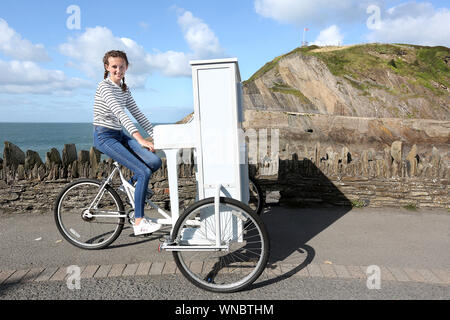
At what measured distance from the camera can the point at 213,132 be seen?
3.24m

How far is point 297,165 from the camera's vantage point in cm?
565

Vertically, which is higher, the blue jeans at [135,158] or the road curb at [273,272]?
the blue jeans at [135,158]

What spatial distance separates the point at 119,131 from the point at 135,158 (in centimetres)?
43

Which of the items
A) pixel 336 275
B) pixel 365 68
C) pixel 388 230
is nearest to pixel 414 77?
pixel 365 68

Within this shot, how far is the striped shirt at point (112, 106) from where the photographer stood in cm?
355

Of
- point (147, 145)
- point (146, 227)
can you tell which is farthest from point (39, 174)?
point (147, 145)

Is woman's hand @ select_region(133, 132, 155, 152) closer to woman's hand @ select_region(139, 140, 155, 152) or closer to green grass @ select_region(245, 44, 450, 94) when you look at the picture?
woman's hand @ select_region(139, 140, 155, 152)

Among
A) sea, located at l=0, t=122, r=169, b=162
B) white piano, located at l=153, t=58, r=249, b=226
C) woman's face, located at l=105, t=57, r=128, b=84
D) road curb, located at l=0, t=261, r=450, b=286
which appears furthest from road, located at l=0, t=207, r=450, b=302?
sea, located at l=0, t=122, r=169, b=162

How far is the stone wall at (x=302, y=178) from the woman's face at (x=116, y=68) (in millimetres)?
2001

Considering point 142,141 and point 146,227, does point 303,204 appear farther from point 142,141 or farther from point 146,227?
point 142,141

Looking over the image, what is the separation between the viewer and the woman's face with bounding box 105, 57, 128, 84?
12.1ft

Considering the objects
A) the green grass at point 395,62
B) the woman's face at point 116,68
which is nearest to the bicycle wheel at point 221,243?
the woman's face at point 116,68

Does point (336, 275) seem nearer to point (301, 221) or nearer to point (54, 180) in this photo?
point (301, 221)

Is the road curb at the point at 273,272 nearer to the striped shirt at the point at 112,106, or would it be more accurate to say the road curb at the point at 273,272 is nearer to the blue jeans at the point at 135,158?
the blue jeans at the point at 135,158
